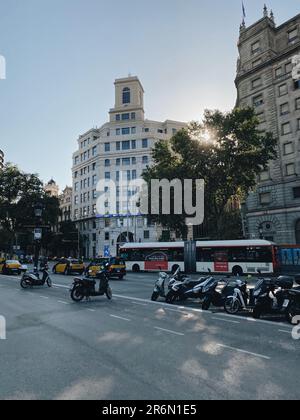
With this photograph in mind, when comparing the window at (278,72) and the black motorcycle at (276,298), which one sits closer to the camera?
the black motorcycle at (276,298)

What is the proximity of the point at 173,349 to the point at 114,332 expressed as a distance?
193 centimetres

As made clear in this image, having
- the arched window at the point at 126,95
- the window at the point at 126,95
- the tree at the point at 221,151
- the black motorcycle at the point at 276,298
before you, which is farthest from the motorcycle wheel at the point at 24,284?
the arched window at the point at 126,95

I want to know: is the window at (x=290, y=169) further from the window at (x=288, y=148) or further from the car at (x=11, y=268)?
the car at (x=11, y=268)

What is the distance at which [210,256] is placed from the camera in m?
25.7

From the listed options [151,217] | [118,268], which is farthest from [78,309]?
[151,217]

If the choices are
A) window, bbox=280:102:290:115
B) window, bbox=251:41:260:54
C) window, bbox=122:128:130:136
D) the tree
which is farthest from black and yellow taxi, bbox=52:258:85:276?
window, bbox=122:128:130:136

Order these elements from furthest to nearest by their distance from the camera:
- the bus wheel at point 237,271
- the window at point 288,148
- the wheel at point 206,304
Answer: the window at point 288,148
the bus wheel at point 237,271
the wheel at point 206,304

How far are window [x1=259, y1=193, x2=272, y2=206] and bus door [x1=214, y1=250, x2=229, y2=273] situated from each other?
14.5 metres

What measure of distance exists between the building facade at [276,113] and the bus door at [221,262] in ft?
41.6

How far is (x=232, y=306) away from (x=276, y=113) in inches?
1286

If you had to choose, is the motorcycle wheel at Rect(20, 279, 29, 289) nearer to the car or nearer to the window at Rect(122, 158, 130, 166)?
the car

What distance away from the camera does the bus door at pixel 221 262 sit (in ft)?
81.2
